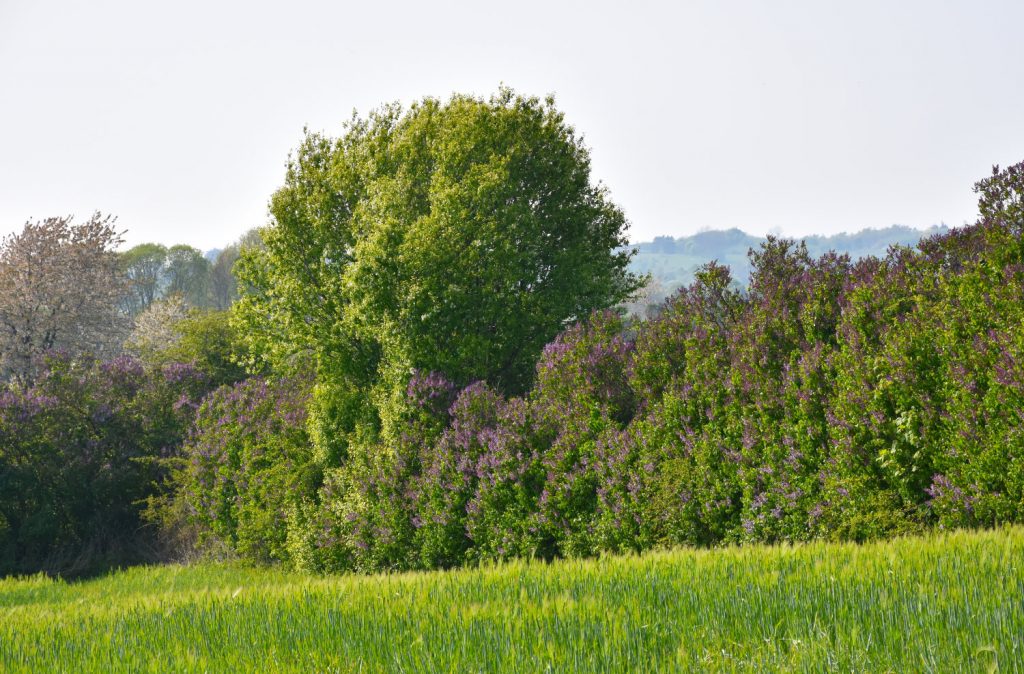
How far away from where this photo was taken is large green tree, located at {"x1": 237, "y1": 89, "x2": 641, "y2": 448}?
49.9 feet

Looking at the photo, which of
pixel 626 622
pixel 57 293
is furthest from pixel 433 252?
pixel 57 293

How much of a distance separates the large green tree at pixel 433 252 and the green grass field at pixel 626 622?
7.59 meters

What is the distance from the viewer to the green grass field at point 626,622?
4.45 meters

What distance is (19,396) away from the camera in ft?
68.5

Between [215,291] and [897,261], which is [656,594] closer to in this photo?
[897,261]

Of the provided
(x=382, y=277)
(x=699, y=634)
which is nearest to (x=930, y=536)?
(x=699, y=634)

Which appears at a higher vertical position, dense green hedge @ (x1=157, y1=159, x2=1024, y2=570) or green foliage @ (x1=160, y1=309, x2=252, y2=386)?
green foliage @ (x1=160, y1=309, x2=252, y2=386)

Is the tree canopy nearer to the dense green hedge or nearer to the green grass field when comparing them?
the dense green hedge

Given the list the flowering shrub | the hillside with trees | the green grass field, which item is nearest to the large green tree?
the hillside with trees

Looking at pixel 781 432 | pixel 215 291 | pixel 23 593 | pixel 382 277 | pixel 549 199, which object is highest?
pixel 215 291

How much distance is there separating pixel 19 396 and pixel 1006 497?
21245mm

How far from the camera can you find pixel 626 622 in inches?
204

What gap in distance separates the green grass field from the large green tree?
759 centimetres

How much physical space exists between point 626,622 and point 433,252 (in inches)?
411
